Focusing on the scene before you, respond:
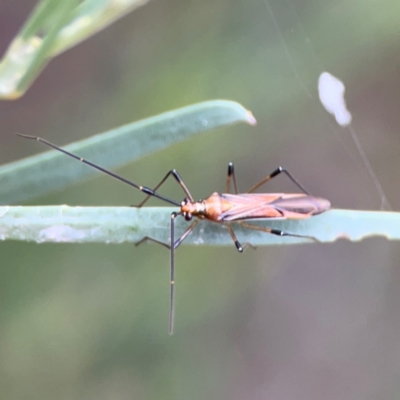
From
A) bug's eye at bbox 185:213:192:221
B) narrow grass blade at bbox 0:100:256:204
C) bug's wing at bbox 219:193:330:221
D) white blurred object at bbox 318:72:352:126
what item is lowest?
bug's wing at bbox 219:193:330:221

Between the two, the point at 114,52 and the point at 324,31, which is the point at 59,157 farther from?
the point at 324,31

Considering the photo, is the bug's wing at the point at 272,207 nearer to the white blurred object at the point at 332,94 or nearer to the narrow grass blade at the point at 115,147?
the narrow grass blade at the point at 115,147

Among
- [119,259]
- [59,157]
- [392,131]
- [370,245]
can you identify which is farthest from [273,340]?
[59,157]

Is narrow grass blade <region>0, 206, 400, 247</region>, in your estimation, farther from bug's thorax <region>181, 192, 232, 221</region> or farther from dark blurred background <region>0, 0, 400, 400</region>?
dark blurred background <region>0, 0, 400, 400</region>

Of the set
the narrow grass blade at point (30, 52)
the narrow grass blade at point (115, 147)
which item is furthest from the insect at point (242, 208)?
the narrow grass blade at point (30, 52)

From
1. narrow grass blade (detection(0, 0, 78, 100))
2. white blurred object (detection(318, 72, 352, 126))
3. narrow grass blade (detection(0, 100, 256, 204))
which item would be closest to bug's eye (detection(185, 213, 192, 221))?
narrow grass blade (detection(0, 100, 256, 204))
